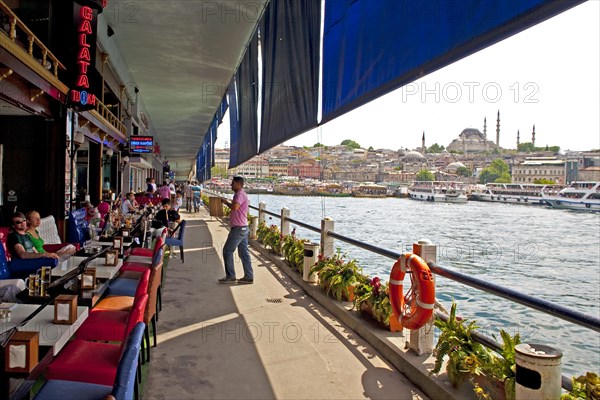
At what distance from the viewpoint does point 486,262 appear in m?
28.6

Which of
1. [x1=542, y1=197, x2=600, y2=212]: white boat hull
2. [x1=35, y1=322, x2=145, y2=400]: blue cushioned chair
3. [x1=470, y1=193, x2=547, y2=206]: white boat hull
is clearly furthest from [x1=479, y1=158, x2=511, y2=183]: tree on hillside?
[x1=35, y1=322, x2=145, y2=400]: blue cushioned chair

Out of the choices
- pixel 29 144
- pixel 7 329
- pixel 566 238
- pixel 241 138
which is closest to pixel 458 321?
pixel 7 329

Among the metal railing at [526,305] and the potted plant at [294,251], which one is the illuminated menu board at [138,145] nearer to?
the potted plant at [294,251]

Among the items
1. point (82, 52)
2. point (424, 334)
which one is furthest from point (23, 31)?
point (424, 334)

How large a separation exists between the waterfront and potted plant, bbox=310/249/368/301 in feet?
4.80

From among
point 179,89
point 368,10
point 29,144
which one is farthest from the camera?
point 179,89

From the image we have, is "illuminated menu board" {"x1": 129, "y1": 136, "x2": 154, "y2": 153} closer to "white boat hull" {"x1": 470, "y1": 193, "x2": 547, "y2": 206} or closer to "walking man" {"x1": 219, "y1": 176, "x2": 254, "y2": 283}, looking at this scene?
"walking man" {"x1": 219, "y1": 176, "x2": 254, "y2": 283}

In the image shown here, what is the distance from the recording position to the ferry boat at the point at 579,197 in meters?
41.7

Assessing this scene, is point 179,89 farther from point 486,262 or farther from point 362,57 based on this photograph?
point 486,262

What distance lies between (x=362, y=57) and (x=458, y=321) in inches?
97.0

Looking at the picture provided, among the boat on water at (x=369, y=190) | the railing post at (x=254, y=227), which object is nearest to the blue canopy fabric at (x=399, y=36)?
the railing post at (x=254, y=227)

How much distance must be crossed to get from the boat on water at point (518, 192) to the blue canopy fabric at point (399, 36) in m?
44.4

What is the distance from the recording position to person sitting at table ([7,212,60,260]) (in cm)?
495

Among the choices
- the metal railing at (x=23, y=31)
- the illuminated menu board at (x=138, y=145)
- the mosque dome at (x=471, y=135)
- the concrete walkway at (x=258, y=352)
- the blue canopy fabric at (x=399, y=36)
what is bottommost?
the concrete walkway at (x=258, y=352)
